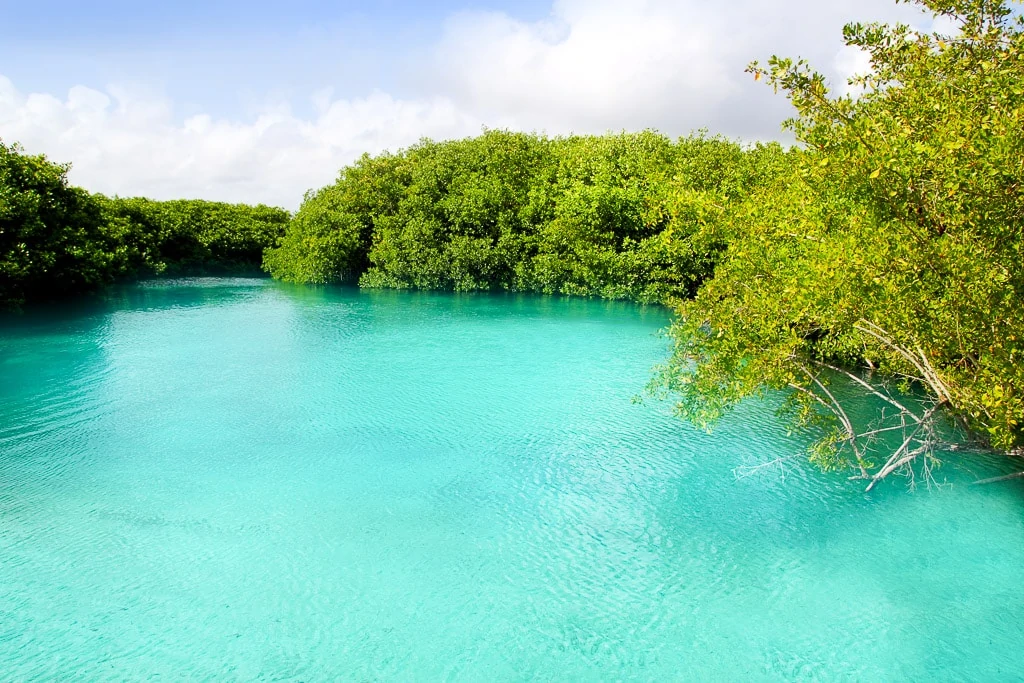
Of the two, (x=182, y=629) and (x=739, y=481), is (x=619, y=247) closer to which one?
(x=739, y=481)

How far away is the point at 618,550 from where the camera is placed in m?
8.43

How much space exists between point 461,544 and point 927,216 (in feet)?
21.4

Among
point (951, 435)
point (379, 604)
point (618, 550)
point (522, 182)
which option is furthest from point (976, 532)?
point (522, 182)

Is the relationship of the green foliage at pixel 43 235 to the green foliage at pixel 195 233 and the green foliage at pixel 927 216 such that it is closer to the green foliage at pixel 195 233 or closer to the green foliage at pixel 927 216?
the green foliage at pixel 195 233

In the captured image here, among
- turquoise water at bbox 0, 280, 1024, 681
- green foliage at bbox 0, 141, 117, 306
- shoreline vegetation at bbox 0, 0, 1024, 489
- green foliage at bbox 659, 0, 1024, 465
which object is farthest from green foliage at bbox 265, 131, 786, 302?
green foliage at bbox 659, 0, 1024, 465

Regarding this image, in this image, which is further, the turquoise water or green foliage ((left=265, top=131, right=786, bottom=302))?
green foliage ((left=265, top=131, right=786, bottom=302))

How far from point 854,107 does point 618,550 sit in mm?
5696

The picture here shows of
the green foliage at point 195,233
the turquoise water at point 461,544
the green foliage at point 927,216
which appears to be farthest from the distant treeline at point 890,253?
the green foliage at point 195,233

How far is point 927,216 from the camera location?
23.4 feet

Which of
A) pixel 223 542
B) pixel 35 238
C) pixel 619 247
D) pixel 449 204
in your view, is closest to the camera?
pixel 223 542

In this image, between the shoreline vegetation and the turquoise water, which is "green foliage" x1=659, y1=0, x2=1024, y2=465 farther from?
the turquoise water

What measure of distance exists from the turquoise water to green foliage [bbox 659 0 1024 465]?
1989 mm

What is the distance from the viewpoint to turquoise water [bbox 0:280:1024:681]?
6465mm

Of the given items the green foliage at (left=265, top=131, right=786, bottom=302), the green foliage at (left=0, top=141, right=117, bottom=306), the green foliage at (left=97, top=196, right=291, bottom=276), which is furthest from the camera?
the green foliage at (left=97, top=196, right=291, bottom=276)
